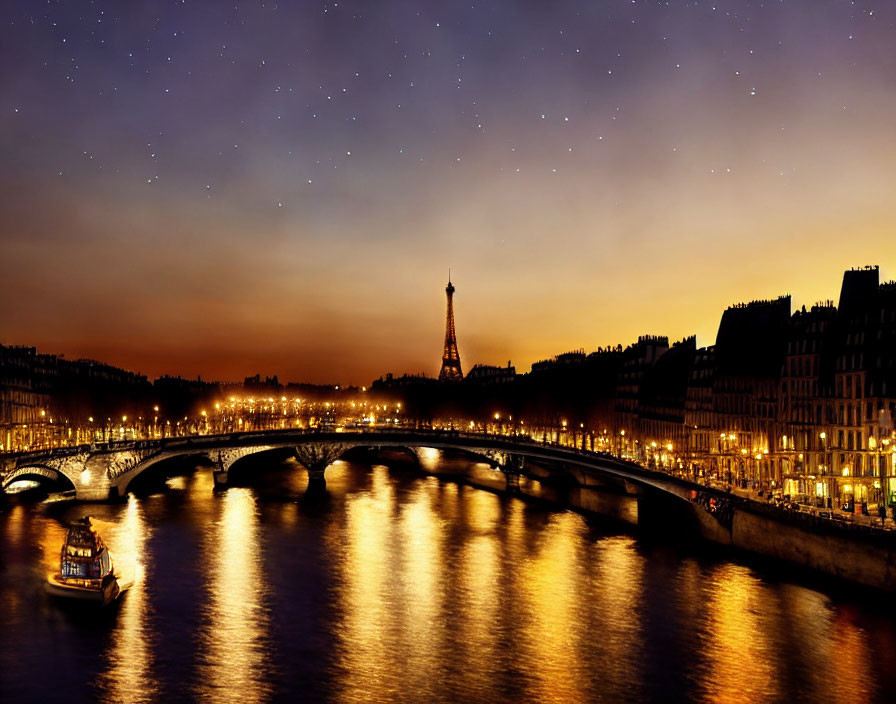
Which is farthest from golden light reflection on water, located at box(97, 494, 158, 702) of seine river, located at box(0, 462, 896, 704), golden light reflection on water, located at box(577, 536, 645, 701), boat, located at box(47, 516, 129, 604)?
golden light reflection on water, located at box(577, 536, 645, 701)

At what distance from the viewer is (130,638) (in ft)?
132

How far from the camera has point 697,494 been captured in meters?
58.8

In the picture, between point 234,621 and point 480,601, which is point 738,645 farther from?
point 234,621

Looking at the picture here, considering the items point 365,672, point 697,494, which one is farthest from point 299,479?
point 365,672

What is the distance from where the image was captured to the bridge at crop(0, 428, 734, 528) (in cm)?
6456

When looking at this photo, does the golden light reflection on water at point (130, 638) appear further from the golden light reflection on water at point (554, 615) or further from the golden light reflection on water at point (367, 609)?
the golden light reflection on water at point (554, 615)

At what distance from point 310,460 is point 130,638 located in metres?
53.1

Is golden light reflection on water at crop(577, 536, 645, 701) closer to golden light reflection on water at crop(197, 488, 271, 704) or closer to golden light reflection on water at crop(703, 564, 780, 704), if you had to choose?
golden light reflection on water at crop(703, 564, 780, 704)

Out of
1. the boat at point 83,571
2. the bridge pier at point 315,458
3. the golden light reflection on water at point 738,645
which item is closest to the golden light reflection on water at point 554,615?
the golden light reflection on water at point 738,645

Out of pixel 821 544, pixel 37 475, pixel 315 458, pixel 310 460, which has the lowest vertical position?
pixel 821 544

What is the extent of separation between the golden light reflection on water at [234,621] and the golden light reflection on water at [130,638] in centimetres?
209

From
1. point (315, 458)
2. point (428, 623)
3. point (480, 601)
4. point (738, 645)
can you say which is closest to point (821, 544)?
point (738, 645)

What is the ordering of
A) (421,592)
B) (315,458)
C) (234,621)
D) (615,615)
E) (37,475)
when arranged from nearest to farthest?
(234,621), (615,615), (421,592), (37,475), (315,458)

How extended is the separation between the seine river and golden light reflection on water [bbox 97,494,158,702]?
117 millimetres
